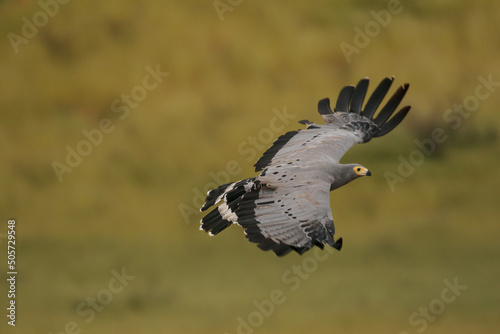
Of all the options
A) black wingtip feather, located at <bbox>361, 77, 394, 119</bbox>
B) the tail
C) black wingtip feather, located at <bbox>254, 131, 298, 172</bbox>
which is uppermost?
black wingtip feather, located at <bbox>361, 77, 394, 119</bbox>

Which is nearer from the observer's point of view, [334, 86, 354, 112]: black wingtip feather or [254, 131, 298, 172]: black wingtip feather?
[254, 131, 298, 172]: black wingtip feather

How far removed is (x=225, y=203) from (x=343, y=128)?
236cm

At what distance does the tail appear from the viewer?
10.9 m

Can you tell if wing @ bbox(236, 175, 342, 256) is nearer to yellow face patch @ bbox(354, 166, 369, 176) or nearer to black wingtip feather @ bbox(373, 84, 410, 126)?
yellow face patch @ bbox(354, 166, 369, 176)

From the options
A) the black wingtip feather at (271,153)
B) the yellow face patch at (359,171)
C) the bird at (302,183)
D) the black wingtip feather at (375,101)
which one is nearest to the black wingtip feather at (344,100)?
the bird at (302,183)

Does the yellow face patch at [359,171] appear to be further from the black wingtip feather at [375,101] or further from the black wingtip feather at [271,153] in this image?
the black wingtip feather at [375,101]

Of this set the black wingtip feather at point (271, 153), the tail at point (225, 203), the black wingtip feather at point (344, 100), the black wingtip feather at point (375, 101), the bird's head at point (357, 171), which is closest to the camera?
the tail at point (225, 203)

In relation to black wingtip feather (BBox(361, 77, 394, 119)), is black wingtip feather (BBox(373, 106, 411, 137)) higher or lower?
lower

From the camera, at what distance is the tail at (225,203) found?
35.9ft

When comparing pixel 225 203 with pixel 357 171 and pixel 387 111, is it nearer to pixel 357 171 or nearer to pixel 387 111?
pixel 357 171

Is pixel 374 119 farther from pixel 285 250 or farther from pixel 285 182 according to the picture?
pixel 285 250

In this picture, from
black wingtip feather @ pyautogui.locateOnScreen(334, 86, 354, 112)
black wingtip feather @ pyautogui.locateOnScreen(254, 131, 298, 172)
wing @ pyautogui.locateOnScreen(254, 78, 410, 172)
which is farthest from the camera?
black wingtip feather @ pyautogui.locateOnScreen(334, 86, 354, 112)

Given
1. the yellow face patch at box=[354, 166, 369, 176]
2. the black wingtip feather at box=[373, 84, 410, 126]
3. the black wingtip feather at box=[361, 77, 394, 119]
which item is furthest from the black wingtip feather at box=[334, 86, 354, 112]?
the yellow face patch at box=[354, 166, 369, 176]

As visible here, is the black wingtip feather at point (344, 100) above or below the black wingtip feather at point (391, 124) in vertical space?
above
